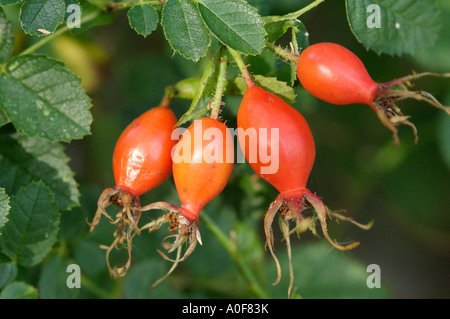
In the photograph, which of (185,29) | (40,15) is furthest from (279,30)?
(40,15)

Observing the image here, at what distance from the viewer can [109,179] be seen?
130 inches

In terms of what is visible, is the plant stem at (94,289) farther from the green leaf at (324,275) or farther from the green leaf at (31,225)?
the green leaf at (324,275)

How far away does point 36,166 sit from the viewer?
203cm

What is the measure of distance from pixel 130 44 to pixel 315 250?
6.73 ft

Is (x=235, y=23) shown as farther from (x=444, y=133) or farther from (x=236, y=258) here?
(x=444, y=133)

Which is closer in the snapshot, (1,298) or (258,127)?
(258,127)

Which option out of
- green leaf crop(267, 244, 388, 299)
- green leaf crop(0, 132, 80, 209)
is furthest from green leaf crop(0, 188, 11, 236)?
green leaf crop(267, 244, 388, 299)

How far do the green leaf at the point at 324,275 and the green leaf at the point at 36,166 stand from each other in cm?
130

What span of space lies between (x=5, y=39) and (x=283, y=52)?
1.07 metres

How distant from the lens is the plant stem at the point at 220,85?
1.70 m

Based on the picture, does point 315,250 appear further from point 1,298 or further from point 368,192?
point 1,298

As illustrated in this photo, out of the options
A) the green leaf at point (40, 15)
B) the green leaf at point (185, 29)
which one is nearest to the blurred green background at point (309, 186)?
the green leaf at point (185, 29)
